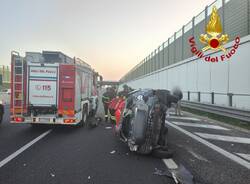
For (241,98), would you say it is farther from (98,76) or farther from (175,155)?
(175,155)

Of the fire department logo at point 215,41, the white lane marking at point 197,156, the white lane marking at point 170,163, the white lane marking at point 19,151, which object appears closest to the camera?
the white lane marking at point 170,163

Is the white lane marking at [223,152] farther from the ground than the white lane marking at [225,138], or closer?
closer

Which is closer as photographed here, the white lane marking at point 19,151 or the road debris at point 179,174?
the road debris at point 179,174

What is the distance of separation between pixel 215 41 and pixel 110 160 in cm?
1561

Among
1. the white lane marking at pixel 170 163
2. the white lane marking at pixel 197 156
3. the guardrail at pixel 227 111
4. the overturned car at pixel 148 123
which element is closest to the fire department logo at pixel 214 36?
the guardrail at pixel 227 111

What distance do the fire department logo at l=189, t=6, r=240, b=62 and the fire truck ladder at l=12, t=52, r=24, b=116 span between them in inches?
447

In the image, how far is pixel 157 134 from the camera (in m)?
7.36

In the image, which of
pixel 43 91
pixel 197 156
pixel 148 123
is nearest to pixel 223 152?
pixel 197 156

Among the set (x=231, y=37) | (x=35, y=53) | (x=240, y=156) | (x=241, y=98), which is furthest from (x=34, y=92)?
(x=231, y=37)

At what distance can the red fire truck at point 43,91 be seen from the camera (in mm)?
10914

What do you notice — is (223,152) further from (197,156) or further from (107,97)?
(107,97)

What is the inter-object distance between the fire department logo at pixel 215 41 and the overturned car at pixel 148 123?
1054 cm

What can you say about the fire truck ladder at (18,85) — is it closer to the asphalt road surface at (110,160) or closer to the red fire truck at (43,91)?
the red fire truck at (43,91)

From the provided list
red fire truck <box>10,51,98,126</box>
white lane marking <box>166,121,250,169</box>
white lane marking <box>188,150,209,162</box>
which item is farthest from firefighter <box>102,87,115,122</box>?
white lane marking <box>188,150,209,162</box>
